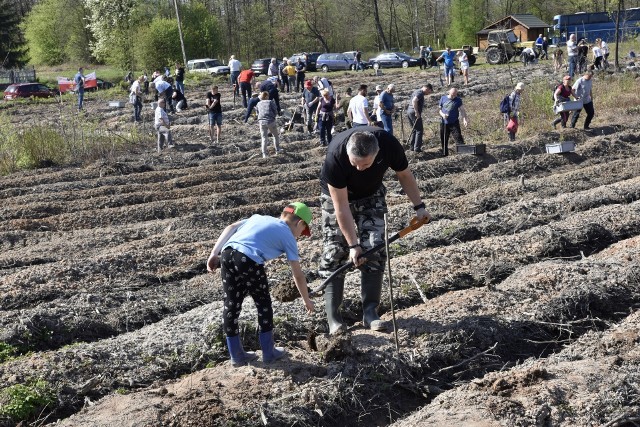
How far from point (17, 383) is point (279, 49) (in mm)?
53388

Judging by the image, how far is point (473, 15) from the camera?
56.6m

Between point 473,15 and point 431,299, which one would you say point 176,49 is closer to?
point 473,15

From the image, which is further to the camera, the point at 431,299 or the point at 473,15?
the point at 473,15

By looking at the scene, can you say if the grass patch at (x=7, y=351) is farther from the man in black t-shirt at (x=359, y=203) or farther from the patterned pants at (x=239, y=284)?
the man in black t-shirt at (x=359, y=203)

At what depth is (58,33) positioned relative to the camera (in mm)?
58562

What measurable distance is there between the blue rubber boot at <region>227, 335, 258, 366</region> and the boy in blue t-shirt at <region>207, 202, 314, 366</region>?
17mm

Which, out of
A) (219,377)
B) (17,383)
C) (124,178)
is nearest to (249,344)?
(219,377)

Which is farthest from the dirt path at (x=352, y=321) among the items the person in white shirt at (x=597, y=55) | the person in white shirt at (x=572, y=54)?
the person in white shirt at (x=597, y=55)

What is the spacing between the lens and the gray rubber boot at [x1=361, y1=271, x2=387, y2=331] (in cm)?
611

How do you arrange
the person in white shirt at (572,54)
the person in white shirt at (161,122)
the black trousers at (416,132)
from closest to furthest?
the black trousers at (416,132)
the person in white shirt at (161,122)
the person in white shirt at (572,54)

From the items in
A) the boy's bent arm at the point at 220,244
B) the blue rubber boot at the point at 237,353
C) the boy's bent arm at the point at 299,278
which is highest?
the boy's bent arm at the point at 220,244

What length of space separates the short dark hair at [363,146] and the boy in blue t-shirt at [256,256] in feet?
1.76

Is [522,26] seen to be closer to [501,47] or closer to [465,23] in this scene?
[465,23]

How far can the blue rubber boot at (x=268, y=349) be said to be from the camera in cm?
562
